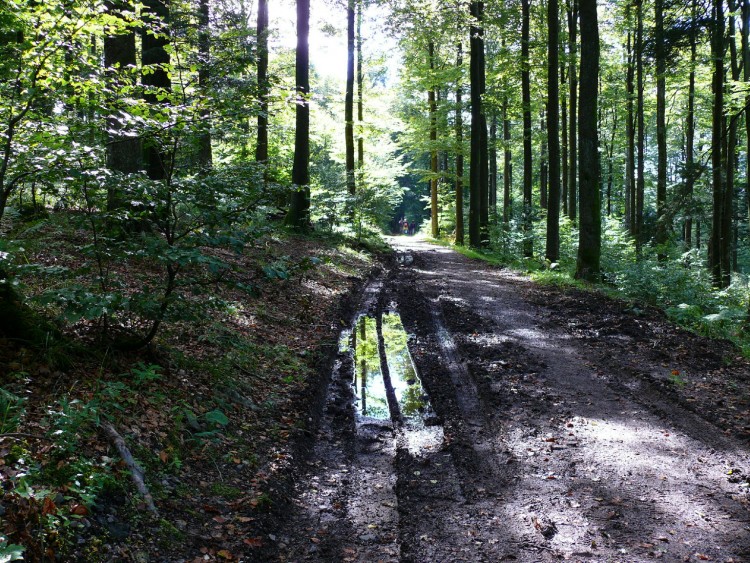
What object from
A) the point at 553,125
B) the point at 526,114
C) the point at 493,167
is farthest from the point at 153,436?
the point at 493,167

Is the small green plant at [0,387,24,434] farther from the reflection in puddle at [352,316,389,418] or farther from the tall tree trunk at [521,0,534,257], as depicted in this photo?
the tall tree trunk at [521,0,534,257]

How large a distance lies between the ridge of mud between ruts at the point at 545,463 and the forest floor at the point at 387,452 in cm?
2

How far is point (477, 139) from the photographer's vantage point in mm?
20984

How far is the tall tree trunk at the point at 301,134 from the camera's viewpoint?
1633 cm

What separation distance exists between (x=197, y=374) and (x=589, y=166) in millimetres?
11011

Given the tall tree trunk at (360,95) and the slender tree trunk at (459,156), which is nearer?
the tall tree trunk at (360,95)

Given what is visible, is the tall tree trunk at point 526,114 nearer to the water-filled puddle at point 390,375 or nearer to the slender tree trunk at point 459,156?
the slender tree trunk at point 459,156

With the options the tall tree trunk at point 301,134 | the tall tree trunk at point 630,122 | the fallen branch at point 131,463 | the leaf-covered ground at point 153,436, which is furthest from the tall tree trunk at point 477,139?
the fallen branch at point 131,463

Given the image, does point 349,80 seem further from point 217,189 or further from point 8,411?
point 8,411

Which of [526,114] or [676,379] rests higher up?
[526,114]

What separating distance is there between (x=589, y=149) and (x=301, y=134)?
885cm

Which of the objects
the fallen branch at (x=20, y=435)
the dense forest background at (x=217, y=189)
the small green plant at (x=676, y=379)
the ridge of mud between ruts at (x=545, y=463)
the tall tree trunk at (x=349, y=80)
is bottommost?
the ridge of mud between ruts at (x=545, y=463)

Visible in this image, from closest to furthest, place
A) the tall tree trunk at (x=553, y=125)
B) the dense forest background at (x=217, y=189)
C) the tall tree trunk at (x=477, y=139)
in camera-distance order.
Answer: the dense forest background at (x=217, y=189) < the tall tree trunk at (x=553, y=125) < the tall tree trunk at (x=477, y=139)

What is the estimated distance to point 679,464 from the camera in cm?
441
